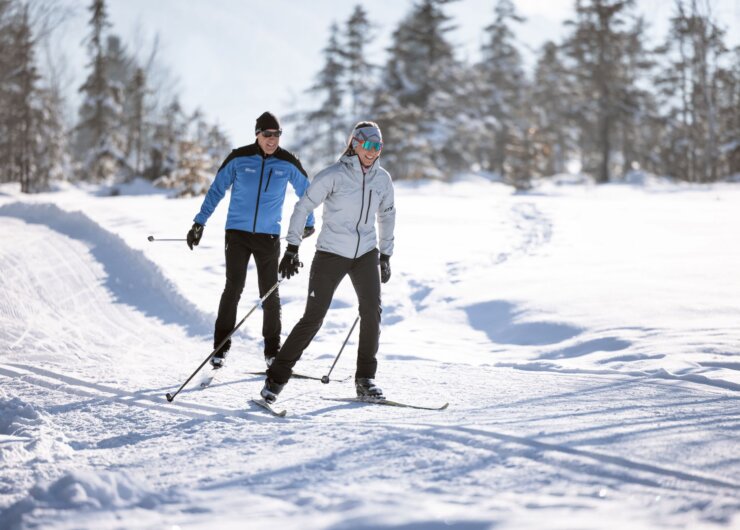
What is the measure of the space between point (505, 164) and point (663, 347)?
3834 centimetres

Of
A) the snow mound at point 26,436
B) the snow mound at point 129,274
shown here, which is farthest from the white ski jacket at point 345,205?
the snow mound at point 129,274

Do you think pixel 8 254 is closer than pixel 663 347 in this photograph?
No

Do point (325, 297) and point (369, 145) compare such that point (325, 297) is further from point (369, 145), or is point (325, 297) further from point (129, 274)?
point (129, 274)

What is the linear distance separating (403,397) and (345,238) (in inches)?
50.4

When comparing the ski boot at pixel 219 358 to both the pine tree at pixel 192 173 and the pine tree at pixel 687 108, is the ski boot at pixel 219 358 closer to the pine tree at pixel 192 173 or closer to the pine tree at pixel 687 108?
the pine tree at pixel 192 173

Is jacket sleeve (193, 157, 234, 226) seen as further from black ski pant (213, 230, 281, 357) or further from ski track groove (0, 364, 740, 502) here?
ski track groove (0, 364, 740, 502)

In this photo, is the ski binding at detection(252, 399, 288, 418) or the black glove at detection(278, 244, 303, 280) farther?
the black glove at detection(278, 244, 303, 280)

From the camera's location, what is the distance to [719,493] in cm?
291

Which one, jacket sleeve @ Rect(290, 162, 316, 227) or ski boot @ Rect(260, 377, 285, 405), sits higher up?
jacket sleeve @ Rect(290, 162, 316, 227)

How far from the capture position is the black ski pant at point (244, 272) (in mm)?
5605

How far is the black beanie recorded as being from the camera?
5477 millimetres

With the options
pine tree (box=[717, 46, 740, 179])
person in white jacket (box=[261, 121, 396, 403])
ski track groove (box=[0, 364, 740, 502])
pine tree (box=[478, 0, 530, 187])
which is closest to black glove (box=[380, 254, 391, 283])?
person in white jacket (box=[261, 121, 396, 403])

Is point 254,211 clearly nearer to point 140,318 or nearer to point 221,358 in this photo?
point 221,358

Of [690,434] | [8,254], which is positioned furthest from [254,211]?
[8,254]
